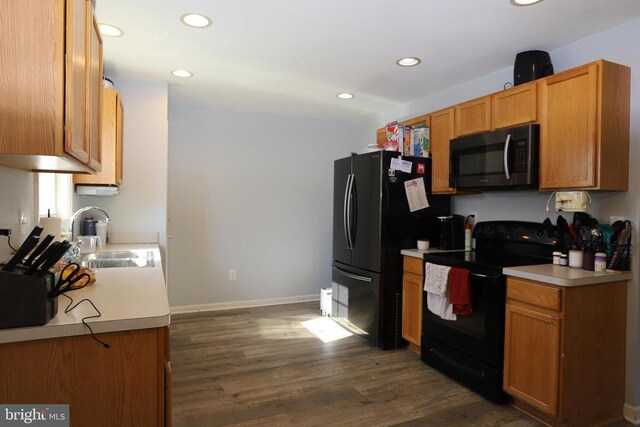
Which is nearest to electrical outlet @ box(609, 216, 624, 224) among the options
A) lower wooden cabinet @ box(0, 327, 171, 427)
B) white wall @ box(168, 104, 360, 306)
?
lower wooden cabinet @ box(0, 327, 171, 427)

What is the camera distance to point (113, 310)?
4.51ft

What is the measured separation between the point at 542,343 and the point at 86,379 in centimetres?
221

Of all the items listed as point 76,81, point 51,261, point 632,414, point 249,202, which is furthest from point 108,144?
point 632,414

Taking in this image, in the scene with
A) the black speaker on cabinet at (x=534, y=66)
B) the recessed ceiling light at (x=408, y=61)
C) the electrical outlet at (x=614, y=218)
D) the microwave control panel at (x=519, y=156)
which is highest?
the recessed ceiling light at (x=408, y=61)

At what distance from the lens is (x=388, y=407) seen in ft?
7.98

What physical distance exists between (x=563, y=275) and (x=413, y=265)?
48.7 inches

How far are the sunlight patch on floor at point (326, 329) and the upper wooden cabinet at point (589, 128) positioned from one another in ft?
7.24

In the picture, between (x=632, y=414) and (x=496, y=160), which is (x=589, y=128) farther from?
(x=632, y=414)

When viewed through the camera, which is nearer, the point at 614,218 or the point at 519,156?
the point at 614,218

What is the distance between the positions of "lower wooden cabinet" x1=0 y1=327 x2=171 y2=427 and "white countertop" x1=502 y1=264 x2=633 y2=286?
6.42ft

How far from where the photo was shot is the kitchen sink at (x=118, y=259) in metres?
2.56

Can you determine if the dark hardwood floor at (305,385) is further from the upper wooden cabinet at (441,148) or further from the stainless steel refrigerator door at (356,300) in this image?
the upper wooden cabinet at (441,148)

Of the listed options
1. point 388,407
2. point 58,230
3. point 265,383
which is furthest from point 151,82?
point 388,407

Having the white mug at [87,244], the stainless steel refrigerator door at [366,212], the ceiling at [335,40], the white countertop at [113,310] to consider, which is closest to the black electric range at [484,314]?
the stainless steel refrigerator door at [366,212]
